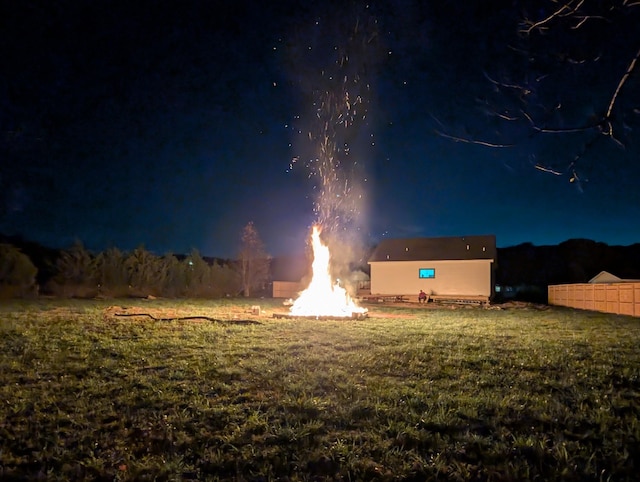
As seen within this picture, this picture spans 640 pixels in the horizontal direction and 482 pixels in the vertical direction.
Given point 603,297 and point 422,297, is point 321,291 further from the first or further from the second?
point 603,297

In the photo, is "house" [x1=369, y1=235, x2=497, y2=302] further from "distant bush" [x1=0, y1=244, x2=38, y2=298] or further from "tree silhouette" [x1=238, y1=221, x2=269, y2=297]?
"distant bush" [x1=0, y1=244, x2=38, y2=298]

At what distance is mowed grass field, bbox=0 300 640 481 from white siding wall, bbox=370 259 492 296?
71.6ft

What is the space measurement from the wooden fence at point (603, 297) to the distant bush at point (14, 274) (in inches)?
1147

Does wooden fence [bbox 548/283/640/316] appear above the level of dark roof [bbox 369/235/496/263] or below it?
below

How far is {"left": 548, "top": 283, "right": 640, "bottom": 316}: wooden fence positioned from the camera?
2102 cm

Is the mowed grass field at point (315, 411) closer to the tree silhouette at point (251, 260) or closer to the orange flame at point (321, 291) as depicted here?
the orange flame at point (321, 291)

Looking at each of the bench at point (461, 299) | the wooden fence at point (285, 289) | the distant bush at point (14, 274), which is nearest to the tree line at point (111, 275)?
the distant bush at point (14, 274)

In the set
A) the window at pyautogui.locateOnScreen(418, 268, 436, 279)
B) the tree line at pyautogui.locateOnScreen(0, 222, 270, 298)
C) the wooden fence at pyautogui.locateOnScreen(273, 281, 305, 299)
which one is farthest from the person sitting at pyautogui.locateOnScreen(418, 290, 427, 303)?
the tree line at pyautogui.locateOnScreen(0, 222, 270, 298)

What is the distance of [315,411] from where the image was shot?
545 centimetres

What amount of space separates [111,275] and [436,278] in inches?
818

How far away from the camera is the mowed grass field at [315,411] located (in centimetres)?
408

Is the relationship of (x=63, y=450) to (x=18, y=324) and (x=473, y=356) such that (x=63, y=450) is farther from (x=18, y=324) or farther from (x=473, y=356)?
(x=18, y=324)

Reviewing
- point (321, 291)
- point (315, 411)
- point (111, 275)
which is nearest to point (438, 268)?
point (321, 291)

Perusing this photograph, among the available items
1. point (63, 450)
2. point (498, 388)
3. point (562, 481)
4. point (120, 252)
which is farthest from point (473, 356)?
point (120, 252)
